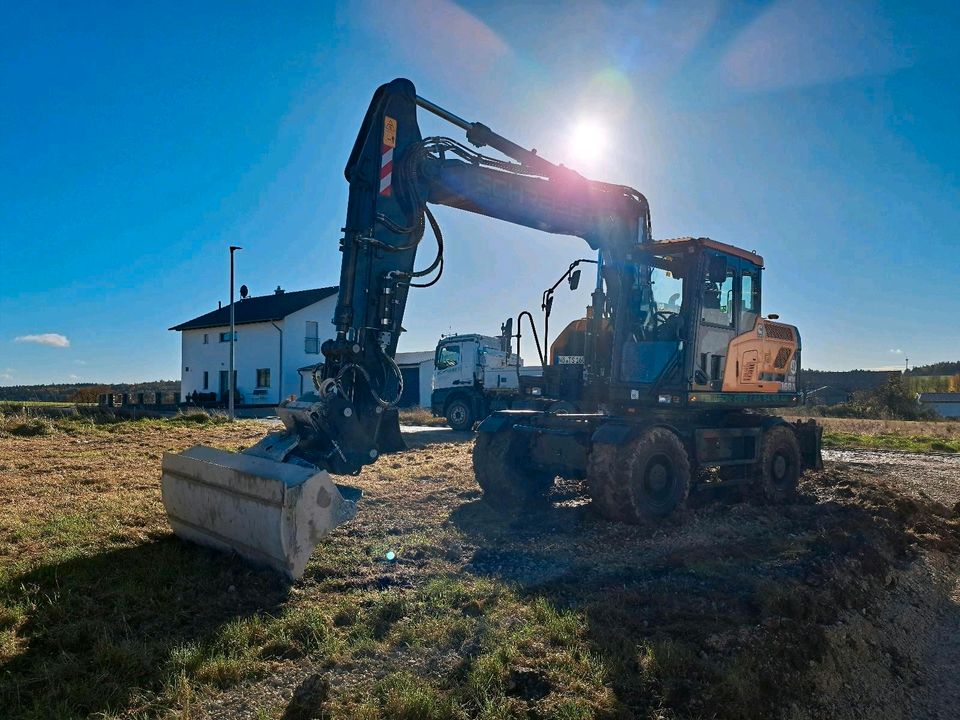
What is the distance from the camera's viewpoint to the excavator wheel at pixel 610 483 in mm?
7430

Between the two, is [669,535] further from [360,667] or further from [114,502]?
[114,502]

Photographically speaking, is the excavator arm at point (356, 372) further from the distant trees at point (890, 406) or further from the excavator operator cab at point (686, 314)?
the distant trees at point (890, 406)

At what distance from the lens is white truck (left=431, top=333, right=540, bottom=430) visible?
21.1m

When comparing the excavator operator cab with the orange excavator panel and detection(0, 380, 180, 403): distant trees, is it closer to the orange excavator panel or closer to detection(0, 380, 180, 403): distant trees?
the orange excavator panel

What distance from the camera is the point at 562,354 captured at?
11.8 meters

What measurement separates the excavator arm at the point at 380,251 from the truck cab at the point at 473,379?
13330 millimetres

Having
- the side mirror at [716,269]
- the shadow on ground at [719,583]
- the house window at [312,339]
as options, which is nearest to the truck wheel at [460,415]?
the shadow on ground at [719,583]

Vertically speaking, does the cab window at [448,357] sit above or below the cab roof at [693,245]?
below

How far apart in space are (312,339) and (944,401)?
4439 cm

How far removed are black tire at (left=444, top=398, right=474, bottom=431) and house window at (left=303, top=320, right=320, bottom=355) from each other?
1904cm

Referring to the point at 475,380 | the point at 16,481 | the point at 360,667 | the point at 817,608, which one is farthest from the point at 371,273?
the point at 475,380

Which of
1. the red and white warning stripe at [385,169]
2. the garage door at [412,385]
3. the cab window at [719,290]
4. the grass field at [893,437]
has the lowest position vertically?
the grass field at [893,437]

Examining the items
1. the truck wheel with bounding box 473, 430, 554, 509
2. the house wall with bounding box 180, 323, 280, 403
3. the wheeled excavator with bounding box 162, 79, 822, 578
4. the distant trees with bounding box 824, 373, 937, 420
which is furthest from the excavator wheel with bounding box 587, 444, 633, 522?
the distant trees with bounding box 824, 373, 937, 420

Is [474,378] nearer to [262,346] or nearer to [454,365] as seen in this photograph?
[454,365]
